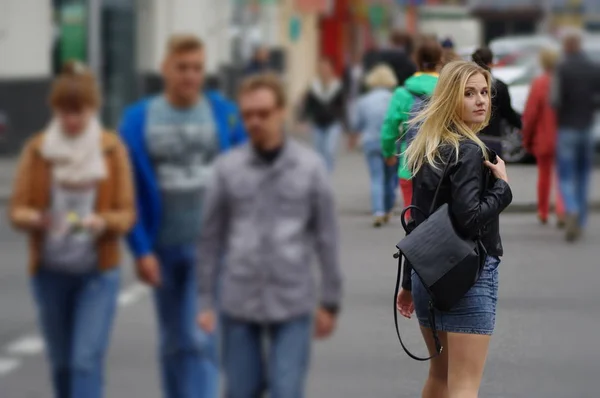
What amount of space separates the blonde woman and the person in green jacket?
31mm

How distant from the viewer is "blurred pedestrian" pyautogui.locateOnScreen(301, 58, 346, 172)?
18.2 m

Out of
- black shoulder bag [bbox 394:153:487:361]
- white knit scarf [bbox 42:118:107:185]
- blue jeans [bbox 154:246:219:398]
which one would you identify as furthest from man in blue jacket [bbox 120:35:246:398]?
black shoulder bag [bbox 394:153:487:361]

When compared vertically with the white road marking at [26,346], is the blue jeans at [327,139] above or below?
below

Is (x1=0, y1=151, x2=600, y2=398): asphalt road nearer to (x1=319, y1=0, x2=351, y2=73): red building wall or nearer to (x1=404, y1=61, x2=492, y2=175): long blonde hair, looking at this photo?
(x1=404, y1=61, x2=492, y2=175): long blonde hair

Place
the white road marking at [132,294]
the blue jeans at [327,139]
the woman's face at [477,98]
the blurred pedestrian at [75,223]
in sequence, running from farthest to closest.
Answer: the blue jeans at [327,139] → the white road marking at [132,294] → the blurred pedestrian at [75,223] → the woman's face at [477,98]

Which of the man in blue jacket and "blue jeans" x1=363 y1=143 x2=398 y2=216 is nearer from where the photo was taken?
"blue jeans" x1=363 y1=143 x2=398 y2=216

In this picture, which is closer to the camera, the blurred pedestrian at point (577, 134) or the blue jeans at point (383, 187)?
the blue jeans at point (383, 187)

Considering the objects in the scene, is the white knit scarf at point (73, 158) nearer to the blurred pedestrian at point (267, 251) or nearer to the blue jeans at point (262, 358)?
the blurred pedestrian at point (267, 251)

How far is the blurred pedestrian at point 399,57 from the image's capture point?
201cm

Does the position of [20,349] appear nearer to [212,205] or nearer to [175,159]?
[175,159]

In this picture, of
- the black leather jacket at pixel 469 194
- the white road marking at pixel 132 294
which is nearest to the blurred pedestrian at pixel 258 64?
the white road marking at pixel 132 294

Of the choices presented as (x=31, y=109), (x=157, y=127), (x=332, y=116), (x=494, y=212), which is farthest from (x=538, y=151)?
(x=31, y=109)

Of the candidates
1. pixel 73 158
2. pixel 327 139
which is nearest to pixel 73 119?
pixel 73 158

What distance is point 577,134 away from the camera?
1086 cm
